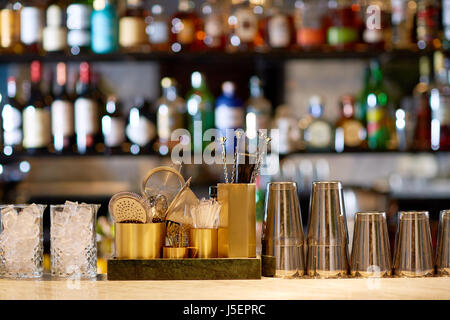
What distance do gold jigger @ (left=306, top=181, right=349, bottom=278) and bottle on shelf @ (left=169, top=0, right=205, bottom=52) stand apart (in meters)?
1.55

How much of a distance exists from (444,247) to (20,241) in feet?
2.67

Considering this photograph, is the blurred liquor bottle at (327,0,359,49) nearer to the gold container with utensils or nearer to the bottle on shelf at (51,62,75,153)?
the bottle on shelf at (51,62,75,153)

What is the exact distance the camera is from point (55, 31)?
271 centimetres

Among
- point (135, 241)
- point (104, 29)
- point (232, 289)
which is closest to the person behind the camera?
point (232, 289)

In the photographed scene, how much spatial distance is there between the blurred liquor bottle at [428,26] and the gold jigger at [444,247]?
1573 millimetres

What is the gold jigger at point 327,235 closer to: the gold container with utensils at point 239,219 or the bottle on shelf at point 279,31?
the gold container with utensils at point 239,219

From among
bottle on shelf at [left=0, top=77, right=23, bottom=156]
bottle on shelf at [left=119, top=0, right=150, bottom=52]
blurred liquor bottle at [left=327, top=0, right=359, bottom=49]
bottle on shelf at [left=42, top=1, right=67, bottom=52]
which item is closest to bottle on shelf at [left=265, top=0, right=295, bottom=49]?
blurred liquor bottle at [left=327, top=0, right=359, bottom=49]

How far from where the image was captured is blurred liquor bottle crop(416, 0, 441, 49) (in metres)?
2.70

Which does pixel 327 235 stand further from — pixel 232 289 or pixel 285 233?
pixel 232 289

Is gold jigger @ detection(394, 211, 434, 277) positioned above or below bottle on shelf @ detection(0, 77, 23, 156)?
below

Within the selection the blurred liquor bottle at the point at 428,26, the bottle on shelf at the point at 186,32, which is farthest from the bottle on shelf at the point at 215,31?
the blurred liquor bottle at the point at 428,26

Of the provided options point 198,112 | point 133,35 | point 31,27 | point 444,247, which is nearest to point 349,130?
point 198,112

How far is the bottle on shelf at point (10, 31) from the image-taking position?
273cm
